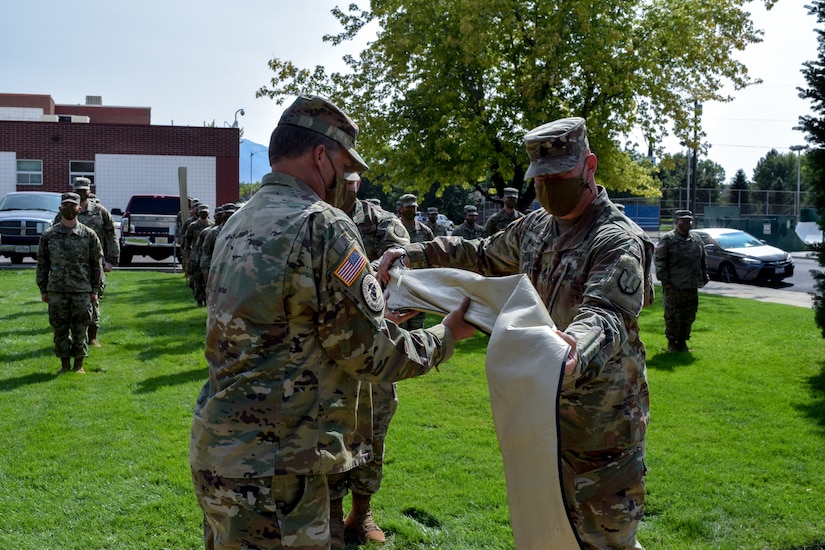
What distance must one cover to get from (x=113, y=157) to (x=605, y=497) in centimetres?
4044

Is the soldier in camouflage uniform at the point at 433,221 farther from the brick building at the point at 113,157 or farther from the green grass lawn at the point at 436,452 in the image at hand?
the brick building at the point at 113,157

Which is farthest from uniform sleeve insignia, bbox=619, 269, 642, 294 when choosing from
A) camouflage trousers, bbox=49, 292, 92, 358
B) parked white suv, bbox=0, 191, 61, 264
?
parked white suv, bbox=0, 191, 61, 264

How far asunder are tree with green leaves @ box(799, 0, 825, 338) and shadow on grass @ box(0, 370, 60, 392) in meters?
10.8

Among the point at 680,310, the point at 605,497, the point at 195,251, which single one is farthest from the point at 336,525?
the point at 195,251

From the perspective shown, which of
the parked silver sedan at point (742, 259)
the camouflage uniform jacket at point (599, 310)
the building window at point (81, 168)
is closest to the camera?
the camouflage uniform jacket at point (599, 310)

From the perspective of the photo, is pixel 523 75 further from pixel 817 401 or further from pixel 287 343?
pixel 287 343

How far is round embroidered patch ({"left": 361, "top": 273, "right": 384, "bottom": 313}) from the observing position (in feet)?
9.40

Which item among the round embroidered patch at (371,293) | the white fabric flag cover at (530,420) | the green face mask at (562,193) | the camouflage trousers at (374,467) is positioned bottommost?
the camouflage trousers at (374,467)

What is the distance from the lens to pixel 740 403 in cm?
934

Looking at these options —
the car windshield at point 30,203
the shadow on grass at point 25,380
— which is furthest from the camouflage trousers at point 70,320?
the car windshield at point 30,203

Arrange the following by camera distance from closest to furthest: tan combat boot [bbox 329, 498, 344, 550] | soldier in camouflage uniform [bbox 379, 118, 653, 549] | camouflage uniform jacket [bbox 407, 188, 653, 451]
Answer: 1. camouflage uniform jacket [bbox 407, 188, 653, 451]
2. soldier in camouflage uniform [bbox 379, 118, 653, 549]
3. tan combat boot [bbox 329, 498, 344, 550]

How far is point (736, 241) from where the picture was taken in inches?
1056

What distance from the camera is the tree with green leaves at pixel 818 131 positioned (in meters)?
10.7

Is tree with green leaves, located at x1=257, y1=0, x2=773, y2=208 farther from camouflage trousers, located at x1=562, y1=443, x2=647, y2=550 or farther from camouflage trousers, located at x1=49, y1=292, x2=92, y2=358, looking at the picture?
camouflage trousers, located at x1=562, y1=443, x2=647, y2=550
